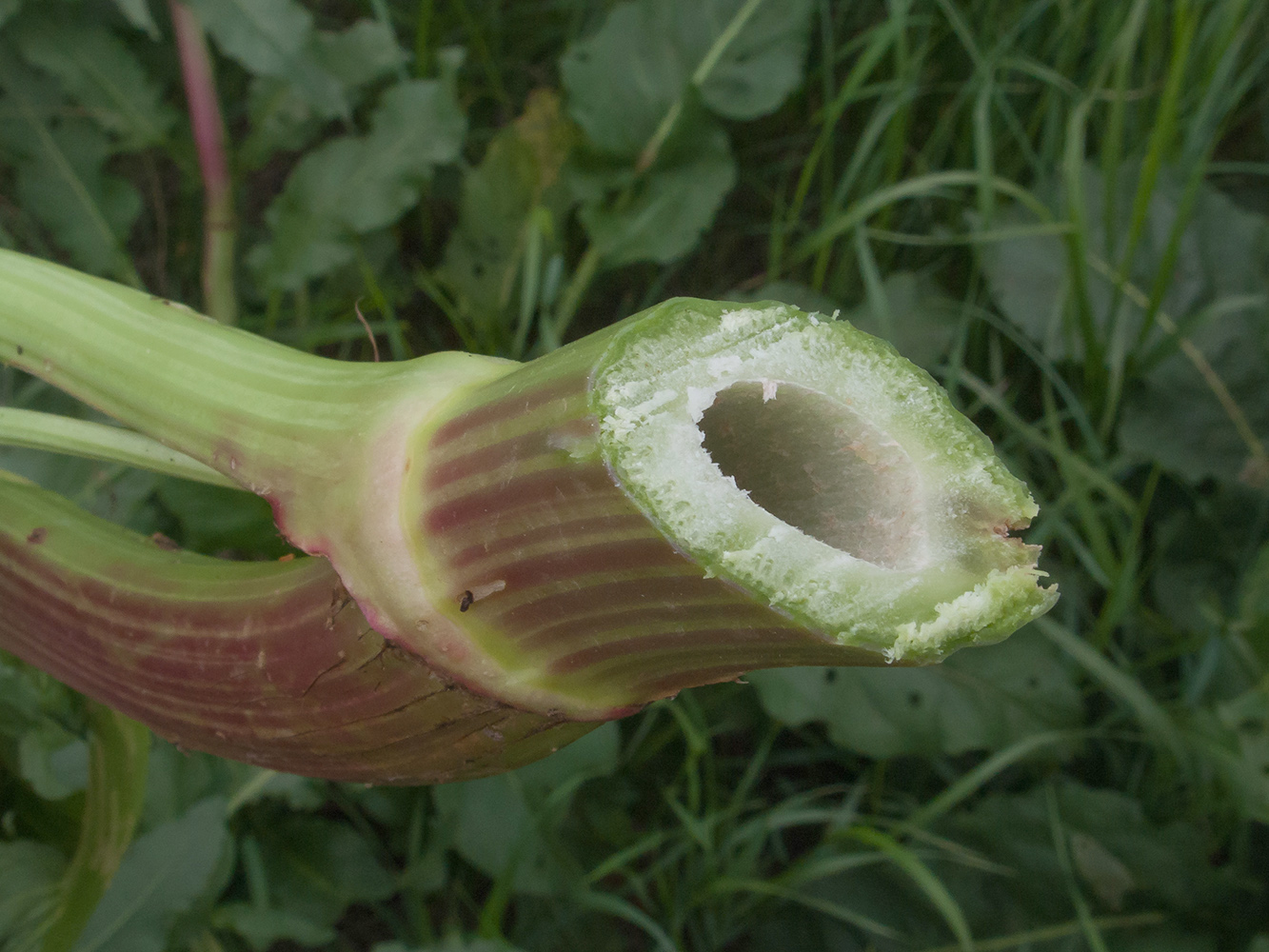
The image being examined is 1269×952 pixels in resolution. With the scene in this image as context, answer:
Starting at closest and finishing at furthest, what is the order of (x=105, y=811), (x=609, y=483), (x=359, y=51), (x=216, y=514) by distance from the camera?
(x=609, y=483)
(x=105, y=811)
(x=216, y=514)
(x=359, y=51)

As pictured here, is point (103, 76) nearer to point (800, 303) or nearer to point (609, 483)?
point (800, 303)

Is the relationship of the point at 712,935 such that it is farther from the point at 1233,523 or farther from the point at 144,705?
the point at 1233,523

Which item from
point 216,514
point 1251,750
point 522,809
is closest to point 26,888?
point 216,514

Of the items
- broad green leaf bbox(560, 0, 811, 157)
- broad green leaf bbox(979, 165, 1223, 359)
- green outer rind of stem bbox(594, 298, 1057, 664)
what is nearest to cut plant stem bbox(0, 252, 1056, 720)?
green outer rind of stem bbox(594, 298, 1057, 664)

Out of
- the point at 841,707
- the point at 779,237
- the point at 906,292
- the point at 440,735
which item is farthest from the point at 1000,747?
the point at 440,735

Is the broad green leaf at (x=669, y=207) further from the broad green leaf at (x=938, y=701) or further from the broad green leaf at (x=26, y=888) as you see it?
the broad green leaf at (x=26, y=888)

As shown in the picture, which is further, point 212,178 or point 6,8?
point 212,178
